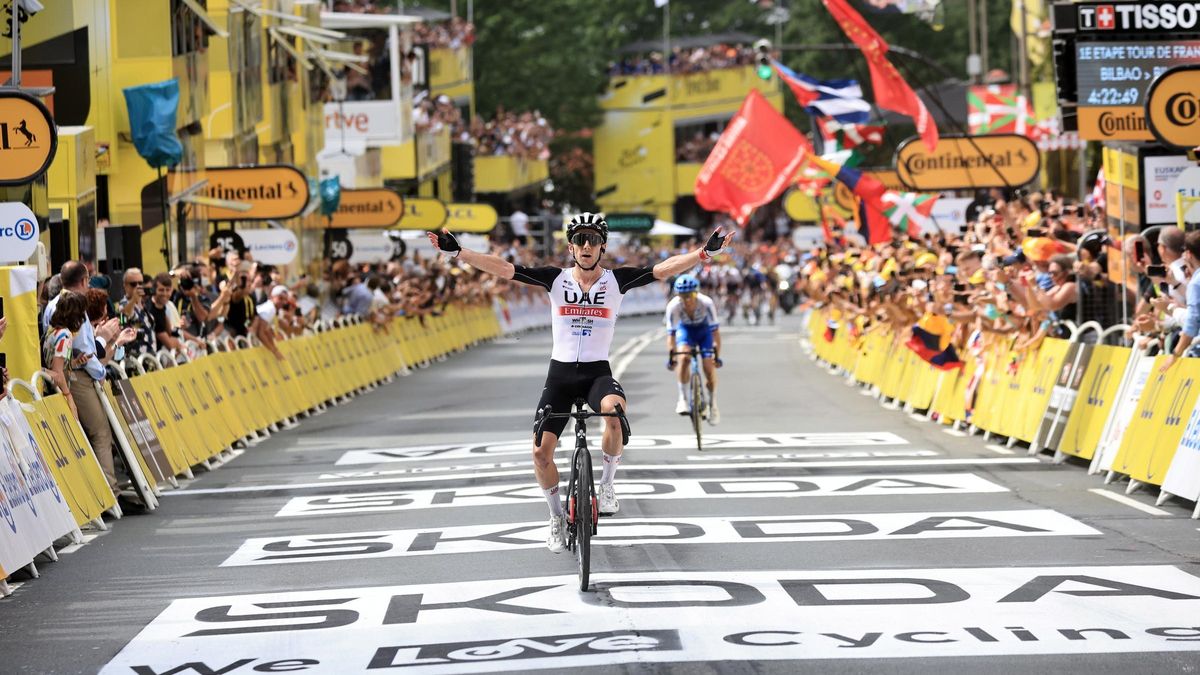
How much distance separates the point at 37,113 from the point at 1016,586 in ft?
30.4

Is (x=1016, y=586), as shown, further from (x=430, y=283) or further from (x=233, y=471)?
(x=430, y=283)

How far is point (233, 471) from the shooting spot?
61.4 feet

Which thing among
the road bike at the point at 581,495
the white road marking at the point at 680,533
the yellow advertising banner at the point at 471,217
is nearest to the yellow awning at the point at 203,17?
the white road marking at the point at 680,533

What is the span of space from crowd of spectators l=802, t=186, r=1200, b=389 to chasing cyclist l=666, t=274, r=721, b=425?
289 cm

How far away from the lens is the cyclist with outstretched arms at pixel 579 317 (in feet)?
37.7

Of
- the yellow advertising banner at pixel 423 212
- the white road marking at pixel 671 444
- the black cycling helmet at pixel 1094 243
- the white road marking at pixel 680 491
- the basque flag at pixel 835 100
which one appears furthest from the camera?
the yellow advertising banner at pixel 423 212

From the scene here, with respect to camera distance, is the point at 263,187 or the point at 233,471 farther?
the point at 263,187

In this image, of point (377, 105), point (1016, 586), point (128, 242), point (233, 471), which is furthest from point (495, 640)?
point (377, 105)

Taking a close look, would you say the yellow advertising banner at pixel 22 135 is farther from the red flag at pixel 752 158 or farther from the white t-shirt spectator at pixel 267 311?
the red flag at pixel 752 158

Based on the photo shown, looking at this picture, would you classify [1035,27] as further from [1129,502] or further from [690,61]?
[690,61]

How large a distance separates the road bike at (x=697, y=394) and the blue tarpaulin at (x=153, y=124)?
28.9ft

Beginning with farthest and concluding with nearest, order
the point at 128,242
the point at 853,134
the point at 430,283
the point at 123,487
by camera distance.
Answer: the point at 430,283 → the point at 853,134 → the point at 128,242 → the point at 123,487

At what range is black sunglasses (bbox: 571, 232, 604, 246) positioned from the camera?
37.6ft

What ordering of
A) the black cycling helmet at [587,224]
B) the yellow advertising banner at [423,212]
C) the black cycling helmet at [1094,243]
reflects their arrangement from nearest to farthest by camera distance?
1. the black cycling helmet at [587,224]
2. the black cycling helmet at [1094,243]
3. the yellow advertising banner at [423,212]
